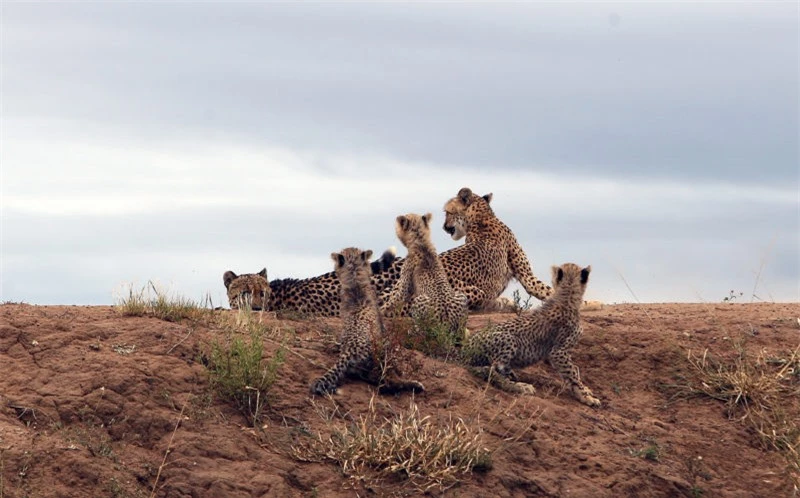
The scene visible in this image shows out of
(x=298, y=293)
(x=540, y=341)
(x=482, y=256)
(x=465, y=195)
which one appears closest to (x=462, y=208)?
(x=465, y=195)

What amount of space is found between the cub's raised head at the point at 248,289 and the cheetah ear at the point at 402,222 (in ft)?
4.88

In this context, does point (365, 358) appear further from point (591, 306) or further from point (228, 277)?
point (591, 306)

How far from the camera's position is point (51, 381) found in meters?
7.73

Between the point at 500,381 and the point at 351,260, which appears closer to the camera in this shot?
the point at 500,381

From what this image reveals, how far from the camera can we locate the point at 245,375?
7832mm

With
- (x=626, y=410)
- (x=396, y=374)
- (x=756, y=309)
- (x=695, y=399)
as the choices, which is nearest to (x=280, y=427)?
(x=396, y=374)

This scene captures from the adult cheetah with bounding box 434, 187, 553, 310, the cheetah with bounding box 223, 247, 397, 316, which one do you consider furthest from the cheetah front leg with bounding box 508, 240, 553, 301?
the cheetah with bounding box 223, 247, 397, 316

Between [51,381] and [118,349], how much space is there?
0.57 metres

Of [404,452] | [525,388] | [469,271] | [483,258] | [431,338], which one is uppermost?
[483,258]

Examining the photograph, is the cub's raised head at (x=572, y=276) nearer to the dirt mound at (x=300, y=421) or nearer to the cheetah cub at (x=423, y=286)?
the dirt mound at (x=300, y=421)

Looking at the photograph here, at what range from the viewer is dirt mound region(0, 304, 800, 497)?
7.20 m

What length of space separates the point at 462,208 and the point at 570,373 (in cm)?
377

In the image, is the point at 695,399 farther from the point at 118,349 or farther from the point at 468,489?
the point at 118,349

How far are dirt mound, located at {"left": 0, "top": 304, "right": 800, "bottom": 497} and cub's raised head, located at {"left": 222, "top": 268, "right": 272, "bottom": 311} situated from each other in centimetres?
147
